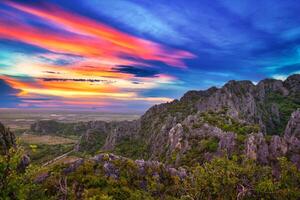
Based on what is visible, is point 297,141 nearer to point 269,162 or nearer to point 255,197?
point 269,162

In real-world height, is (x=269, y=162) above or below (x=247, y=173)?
below

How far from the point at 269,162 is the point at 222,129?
26142 mm

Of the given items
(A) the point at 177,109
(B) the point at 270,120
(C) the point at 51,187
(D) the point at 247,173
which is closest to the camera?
(D) the point at 247,173

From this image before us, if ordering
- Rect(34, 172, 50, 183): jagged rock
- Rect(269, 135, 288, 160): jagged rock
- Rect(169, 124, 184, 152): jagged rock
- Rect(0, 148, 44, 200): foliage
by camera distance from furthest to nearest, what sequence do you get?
Rect(169, 124, 184, 152): jagged rock
Rect(269, 135, 288, 160): jagged rock
Rect(34, 172, 50, 183): jagged rock
Rect(0, 148, 44, 200): foliage

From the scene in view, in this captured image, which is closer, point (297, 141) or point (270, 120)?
point (297, 141)

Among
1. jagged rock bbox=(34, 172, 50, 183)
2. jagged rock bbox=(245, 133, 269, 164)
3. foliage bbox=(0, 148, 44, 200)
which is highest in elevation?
foliage bbox=(0, 148, 44, 200)

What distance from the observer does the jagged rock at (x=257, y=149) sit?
6266cm

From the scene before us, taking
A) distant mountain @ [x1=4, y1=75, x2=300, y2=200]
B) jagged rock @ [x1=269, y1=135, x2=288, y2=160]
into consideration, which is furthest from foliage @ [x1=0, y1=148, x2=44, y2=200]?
jagged rock @ [x1=269, y1=135, x2=288, y2=160]

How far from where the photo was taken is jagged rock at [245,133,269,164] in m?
62.7

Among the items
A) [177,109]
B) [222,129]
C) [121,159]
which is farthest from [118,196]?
[177,109]

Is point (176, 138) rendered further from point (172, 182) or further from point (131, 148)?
point (131, 148)

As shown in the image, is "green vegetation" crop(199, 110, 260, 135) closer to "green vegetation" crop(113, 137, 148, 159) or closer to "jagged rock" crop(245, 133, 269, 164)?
"jagged rock" crop(245, 133, 269, 164)

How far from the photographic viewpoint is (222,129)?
286 feet

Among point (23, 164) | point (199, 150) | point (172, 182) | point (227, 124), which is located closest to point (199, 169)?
point (172, 182)
